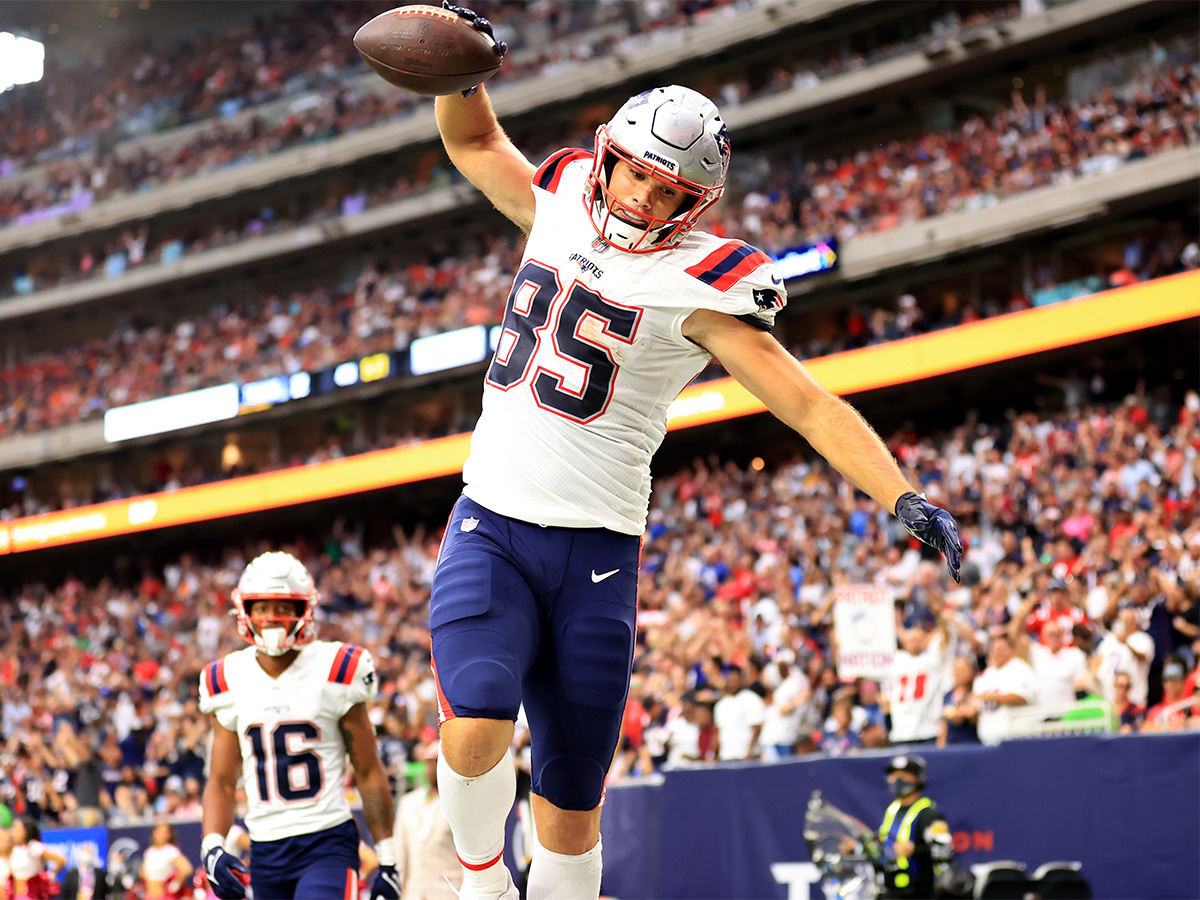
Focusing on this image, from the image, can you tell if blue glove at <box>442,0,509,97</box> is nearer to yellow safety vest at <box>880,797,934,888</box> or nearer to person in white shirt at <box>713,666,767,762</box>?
yellow safety vest at <box>880,797,934,888</box>

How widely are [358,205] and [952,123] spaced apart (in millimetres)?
13496

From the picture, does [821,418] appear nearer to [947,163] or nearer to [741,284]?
→ [741,284]

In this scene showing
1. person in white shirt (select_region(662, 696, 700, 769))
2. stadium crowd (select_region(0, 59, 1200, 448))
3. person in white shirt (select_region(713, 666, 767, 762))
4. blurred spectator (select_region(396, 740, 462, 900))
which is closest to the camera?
blurred spectator (select_region(396, 740, 462, 900))

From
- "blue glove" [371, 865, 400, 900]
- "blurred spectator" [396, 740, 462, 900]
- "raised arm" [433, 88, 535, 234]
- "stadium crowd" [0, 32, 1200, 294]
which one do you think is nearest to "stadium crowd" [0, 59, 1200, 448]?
"stadium crowd" [0, 32, 1200, 294]

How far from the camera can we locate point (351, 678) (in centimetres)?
553

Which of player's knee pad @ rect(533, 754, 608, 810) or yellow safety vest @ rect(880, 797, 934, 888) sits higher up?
player's knee pad @ rect(533, 754, 608, 810)

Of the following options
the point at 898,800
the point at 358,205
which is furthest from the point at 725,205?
the point at 898,800

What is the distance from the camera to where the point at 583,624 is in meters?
3.51

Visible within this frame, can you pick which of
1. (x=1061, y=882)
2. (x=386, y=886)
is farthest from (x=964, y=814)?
(x=386, y=886)

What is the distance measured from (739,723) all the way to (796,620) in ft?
7.98

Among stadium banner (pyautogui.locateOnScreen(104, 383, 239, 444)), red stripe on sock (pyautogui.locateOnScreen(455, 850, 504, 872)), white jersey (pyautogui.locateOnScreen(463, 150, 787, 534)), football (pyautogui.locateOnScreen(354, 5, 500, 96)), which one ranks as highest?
stadium banner (pyautogui.locateOnScreen(104, 383, 239, 444))

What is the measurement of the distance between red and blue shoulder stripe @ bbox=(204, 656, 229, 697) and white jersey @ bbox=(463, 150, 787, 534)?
240cm

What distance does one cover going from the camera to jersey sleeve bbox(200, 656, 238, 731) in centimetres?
556

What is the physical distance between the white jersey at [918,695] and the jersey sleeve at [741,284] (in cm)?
Answer: 647
